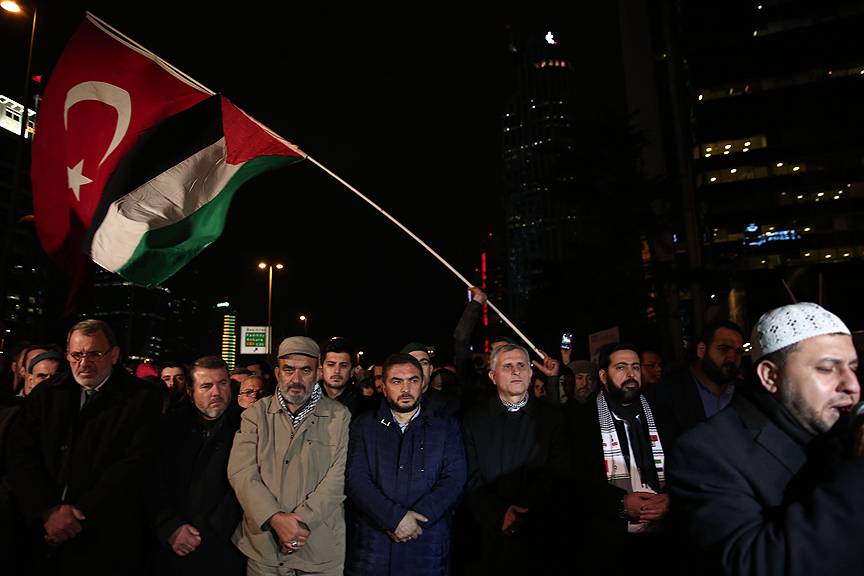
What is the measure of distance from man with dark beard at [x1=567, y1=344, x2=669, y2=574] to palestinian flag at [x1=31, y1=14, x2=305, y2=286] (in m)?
4.40

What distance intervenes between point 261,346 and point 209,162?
33080 millimetres

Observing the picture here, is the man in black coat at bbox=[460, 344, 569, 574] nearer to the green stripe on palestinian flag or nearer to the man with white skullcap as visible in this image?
the man with white skullcap

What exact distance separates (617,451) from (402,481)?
64.7 inches

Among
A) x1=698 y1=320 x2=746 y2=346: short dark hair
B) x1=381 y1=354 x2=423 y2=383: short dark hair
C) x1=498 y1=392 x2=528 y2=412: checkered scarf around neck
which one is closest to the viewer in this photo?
x1=498 y1=392 x2=528 y2=412: checkered scarf around neck

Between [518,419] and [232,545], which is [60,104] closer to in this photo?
[232,545]

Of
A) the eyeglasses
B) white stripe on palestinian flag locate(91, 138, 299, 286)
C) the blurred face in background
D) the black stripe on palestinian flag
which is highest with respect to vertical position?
the black stripe on palestinian flag

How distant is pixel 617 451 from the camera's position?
185 inches

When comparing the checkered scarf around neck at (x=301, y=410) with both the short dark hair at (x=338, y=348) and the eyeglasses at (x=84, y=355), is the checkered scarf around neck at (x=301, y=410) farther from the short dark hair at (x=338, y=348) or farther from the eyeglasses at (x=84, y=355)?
the short dark hair at (x=338, y=348)

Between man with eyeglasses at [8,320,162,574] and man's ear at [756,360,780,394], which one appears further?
man with eyeglasses at [8,320,162,574]

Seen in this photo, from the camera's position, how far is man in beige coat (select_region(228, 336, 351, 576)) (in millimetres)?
4715

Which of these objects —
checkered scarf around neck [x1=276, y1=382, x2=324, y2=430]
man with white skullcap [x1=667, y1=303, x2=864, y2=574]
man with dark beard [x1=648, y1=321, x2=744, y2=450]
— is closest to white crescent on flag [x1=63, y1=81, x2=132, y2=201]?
checkered scarf around neck [x1=276, y1=382, x2=324, y2=430]

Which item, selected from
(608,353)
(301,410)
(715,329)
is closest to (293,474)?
(301,410)

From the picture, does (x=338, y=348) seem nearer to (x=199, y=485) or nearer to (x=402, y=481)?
(x=199, y=485)

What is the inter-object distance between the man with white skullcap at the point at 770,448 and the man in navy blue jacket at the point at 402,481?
2486 mm
